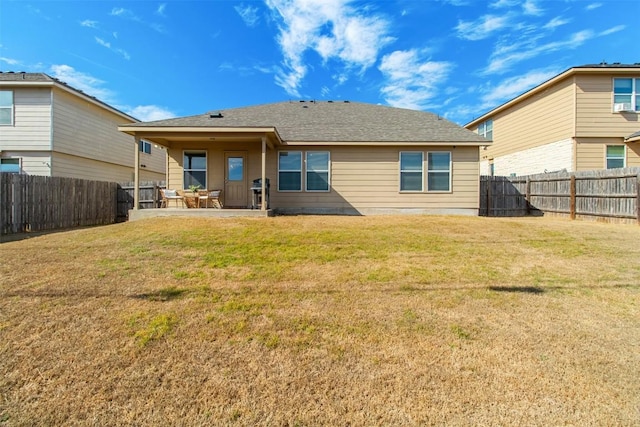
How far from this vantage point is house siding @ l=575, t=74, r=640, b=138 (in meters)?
13.1

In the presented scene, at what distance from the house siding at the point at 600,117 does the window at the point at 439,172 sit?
22.0 feet

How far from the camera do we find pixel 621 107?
13.1 m

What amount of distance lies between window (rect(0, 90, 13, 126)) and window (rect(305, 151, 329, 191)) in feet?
42.1

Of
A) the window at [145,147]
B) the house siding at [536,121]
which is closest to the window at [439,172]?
the house siding at [536,121]

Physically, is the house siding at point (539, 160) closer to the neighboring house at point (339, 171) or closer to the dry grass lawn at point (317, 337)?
the neighboring house at point (339, 171)

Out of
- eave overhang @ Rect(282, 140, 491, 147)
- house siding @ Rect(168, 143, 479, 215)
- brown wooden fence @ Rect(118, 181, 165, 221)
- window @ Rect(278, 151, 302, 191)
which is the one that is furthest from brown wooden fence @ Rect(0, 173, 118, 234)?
eave overhang @ Rect(282, 140, 491, 147)

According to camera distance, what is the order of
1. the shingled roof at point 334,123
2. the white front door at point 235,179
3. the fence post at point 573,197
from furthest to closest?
the white front door at point 235,179, the fence post at point 573,197, the shingled roof at point 334,123

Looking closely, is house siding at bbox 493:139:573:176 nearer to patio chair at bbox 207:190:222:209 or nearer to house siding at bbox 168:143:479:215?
house siding at bbox 168:143:479:215

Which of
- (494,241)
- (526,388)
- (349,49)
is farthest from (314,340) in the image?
(349,49)

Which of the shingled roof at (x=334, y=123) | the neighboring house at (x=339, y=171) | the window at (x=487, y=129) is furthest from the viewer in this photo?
the window at (x=487, y=129)

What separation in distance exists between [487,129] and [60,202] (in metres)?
23.2

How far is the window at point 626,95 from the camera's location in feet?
42.9

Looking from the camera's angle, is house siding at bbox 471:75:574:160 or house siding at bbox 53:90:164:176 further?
house siding at bbox 471:75:574:160

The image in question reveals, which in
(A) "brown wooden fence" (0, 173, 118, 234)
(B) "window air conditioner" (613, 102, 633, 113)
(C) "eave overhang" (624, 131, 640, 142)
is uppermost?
(B) "window air conditioner" (613, 102, 633, 113)
